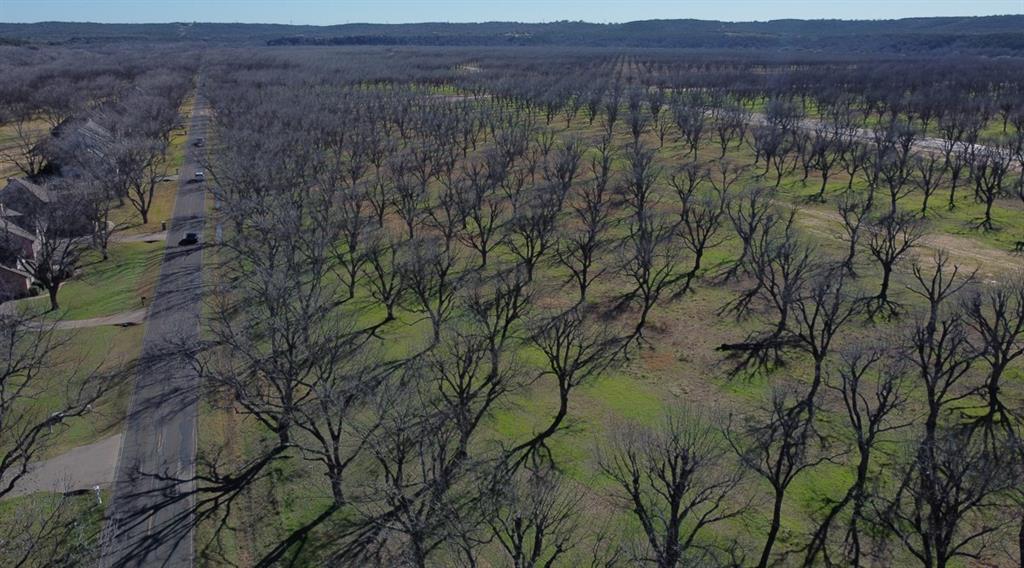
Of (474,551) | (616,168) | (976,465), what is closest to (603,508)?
(474,551)

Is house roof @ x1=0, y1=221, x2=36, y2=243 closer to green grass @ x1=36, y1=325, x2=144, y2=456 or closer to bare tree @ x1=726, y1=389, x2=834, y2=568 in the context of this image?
green grass @ x1=36, y1=325, x2=144, y2=456

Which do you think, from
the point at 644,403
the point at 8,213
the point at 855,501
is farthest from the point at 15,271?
the point at 855,501

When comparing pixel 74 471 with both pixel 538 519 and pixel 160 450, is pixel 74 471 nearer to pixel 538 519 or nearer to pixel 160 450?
pixel 160 450

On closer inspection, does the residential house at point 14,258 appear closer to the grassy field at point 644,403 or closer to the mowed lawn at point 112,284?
the mowed lawn at point 112,284

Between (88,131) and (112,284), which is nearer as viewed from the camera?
(112,284)

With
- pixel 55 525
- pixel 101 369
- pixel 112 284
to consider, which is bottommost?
pixel 55 525

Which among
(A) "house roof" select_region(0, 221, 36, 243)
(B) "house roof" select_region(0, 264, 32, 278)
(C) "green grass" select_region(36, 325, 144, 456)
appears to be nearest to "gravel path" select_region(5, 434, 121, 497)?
(C) "green grass" select_region(36, 325, 144, 456)
